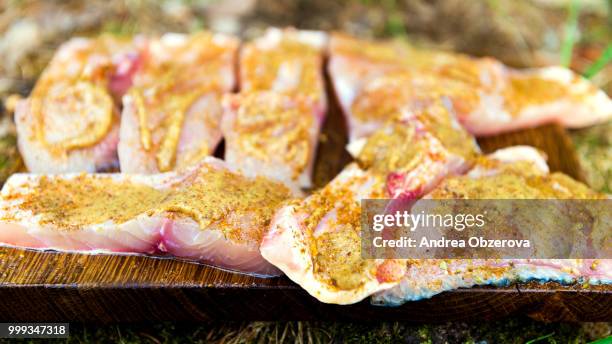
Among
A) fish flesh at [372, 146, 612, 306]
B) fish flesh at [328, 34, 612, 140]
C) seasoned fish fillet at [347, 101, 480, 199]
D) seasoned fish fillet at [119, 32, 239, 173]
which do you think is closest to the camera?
fish flesh at [372, 146, 612, 306]

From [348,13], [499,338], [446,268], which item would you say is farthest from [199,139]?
[348,13]

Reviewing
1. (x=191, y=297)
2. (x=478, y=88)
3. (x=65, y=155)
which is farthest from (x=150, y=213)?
(x=478, y=88)

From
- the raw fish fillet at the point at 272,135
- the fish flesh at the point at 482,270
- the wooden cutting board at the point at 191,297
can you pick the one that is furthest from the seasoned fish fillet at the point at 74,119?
the fish flesh at the point at 482,270

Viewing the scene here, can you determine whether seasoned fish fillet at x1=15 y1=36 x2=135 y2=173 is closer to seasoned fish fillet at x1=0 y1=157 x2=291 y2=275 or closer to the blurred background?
seasoned fish fillet at x1=0 y1=157 x2=291 y2=275

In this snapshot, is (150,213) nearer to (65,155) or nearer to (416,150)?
(65,155)

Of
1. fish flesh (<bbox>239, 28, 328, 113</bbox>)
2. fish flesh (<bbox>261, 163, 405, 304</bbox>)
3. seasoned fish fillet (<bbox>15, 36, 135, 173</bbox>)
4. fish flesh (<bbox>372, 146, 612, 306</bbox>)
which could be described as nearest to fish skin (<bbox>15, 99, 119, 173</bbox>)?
seasoned fish fillet (<bbox>15, 36, 135, 173</bbox>)
